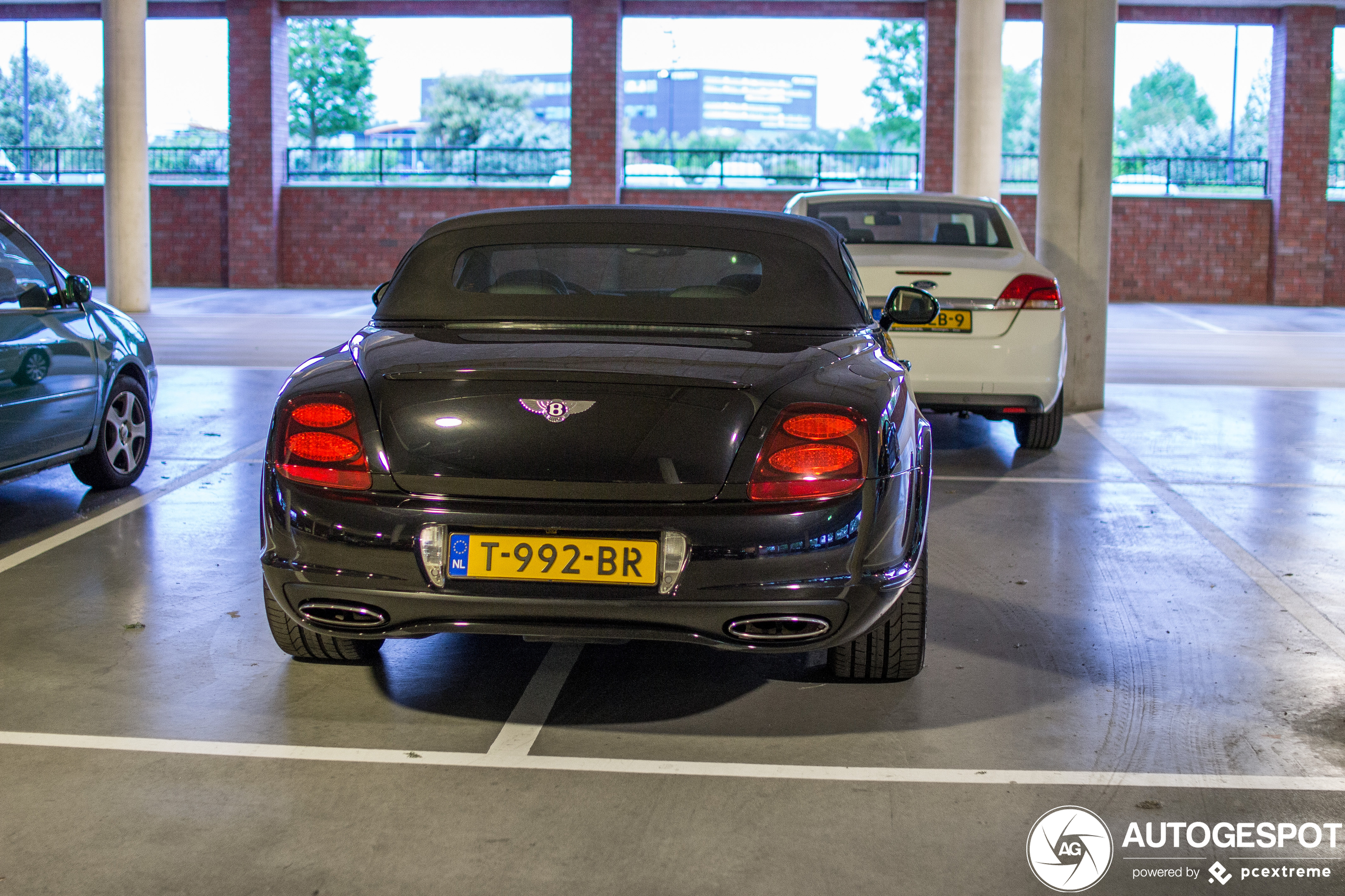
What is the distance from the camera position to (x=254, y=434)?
841 cm

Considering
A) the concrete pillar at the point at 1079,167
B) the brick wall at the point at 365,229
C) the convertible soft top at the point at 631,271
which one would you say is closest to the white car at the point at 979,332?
the concrete pillar at the point at 1079,167

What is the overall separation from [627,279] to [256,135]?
24.0 m

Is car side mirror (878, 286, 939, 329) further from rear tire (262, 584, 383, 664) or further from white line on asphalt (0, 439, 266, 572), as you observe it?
white line on asphalt (0, 439, 266, 572)

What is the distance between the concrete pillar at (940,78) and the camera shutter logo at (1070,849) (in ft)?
78.4

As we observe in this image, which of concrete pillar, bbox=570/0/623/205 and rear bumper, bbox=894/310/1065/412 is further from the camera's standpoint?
concrete pillar, bbox=570/0/623/205

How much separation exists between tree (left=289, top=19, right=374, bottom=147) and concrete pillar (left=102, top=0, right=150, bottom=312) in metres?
10.9

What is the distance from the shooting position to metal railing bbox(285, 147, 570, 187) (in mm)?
27281

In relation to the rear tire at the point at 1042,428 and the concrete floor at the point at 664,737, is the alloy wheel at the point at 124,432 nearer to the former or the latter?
the concrete floor at the point at 664,737

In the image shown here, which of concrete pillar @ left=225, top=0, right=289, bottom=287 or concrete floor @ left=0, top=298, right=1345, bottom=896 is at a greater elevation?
concrete pillar @ left=225, top=0, right=289, bottom=287

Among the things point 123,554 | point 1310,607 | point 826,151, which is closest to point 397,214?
point 826,151

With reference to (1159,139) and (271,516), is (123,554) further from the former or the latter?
(1159,139)

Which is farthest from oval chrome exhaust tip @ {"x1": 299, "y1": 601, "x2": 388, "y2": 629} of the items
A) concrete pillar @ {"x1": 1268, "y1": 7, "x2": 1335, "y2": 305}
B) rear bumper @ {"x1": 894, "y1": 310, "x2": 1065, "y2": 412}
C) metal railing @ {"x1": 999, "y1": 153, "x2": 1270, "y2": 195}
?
concrete pillar @ {"x1": 1268, "y1": 7, "x2": 1335, "y2": 305}

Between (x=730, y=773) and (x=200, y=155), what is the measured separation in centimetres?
2721

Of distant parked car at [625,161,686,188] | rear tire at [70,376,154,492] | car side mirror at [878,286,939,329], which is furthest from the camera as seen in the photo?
distant parked car at [625,161,686,188]
